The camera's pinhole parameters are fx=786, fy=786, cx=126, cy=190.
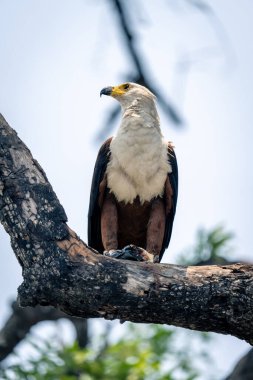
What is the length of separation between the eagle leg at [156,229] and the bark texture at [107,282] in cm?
222

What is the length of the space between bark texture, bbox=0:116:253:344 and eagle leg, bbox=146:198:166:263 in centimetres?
222

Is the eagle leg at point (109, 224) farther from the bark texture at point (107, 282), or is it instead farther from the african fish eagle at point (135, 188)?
the bark texture at point (107, 282)

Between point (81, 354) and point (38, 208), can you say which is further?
point (81, 354)

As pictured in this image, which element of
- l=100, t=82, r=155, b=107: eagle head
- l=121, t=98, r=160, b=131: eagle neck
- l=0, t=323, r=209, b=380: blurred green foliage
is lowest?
l=0, t=323, r=209, b=380: blurred green foliage

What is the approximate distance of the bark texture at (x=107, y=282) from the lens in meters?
3.93

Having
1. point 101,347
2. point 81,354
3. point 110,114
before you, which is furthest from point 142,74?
point 101,347

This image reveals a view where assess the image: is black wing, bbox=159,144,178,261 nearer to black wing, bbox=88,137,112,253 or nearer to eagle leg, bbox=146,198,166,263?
eagle leg, bbox=146,198,166,263

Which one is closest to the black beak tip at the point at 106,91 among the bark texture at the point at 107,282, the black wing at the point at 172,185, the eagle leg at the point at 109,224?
the black wing at the point at 172,185

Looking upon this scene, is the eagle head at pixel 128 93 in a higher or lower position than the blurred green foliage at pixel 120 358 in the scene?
higher

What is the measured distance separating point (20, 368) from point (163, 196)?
7.10 feet

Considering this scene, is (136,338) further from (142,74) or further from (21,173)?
(21,173)

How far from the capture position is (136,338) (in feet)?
28.4

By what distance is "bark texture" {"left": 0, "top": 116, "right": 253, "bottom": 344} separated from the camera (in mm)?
3930

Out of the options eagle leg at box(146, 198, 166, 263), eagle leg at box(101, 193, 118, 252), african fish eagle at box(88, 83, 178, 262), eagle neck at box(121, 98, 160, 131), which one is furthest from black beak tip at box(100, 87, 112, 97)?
eagle leg at box(146, 198, 166, 263)
